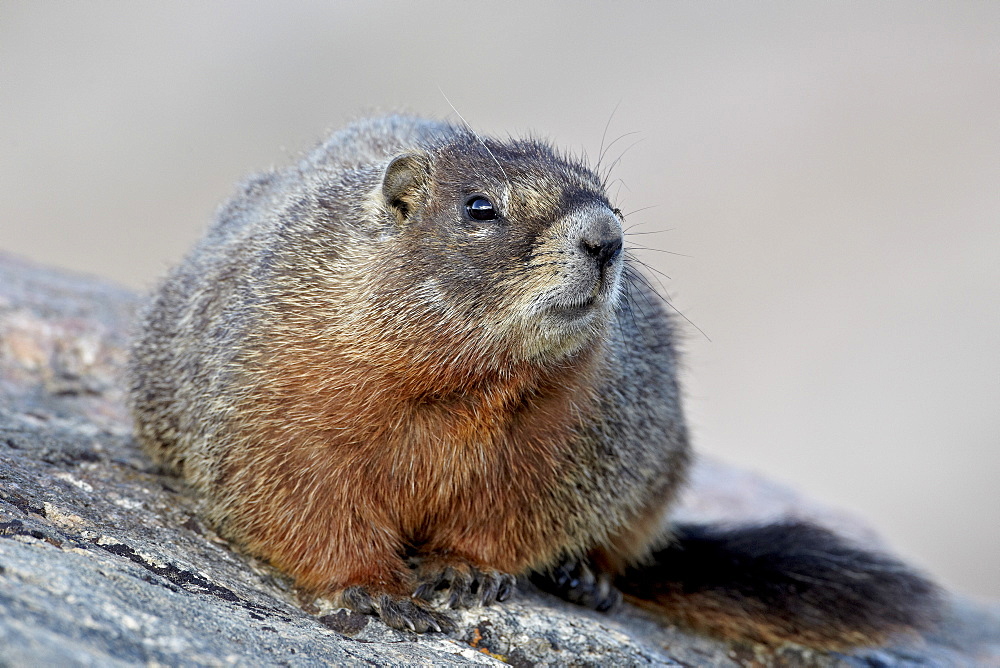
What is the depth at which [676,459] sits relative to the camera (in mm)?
5887

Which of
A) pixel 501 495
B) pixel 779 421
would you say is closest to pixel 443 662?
pixel 501 495

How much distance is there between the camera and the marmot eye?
429 cm

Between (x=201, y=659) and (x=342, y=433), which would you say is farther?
(x=342, y=433)

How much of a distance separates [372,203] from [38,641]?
2.67m

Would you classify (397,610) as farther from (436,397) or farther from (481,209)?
(481,209)

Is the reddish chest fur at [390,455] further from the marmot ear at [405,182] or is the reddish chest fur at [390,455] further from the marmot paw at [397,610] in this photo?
the marmot ear at [405,182]

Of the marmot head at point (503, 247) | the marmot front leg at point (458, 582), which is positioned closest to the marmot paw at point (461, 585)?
the marmot front leg at point (458, 582)

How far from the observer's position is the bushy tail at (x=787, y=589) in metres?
5.55

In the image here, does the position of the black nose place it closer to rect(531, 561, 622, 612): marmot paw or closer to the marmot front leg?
the marmot front leg

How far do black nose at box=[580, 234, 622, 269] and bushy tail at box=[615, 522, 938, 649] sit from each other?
2.49m

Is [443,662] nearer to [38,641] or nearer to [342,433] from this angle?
[342,433]

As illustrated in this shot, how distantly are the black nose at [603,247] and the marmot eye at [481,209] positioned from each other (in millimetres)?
492

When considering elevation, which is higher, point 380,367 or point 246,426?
point 380,367

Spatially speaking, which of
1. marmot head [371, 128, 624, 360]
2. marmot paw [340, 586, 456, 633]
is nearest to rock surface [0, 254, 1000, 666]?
marmot paw [340, 586, 456, 633]
